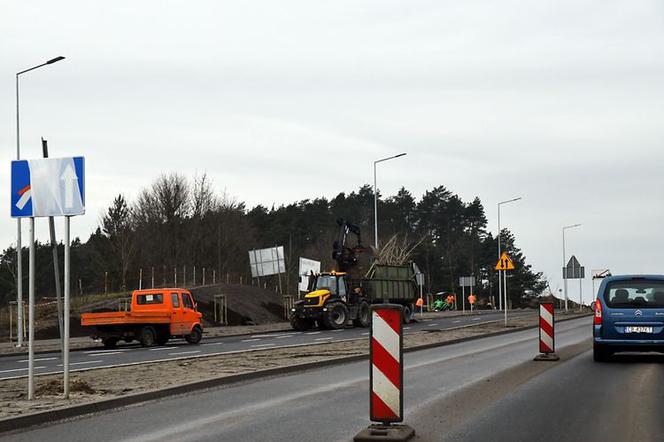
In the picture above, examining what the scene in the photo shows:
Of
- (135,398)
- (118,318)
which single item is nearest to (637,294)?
(135,398)

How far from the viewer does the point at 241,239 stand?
8000 centimetres

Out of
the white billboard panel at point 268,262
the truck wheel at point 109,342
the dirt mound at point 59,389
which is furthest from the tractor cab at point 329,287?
the dirt mound at point 59,389

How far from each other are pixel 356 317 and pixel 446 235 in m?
81.0

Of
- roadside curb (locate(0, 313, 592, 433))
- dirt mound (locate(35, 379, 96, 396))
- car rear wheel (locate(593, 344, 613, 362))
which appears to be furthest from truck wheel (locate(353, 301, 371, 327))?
dirt mound (locate(35, 379, 96, 396))

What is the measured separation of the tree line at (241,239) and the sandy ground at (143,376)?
27.7 meters

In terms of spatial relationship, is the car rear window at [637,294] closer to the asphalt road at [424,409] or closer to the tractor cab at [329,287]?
the asphalt road at [424,409]

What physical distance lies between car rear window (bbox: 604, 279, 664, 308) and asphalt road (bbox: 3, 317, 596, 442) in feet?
4.55

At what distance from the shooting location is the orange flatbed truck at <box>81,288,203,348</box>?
29.0 metres

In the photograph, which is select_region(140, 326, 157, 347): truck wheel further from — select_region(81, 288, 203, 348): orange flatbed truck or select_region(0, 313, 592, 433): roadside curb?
select_region(0, 313, 592, 433): roadside curb

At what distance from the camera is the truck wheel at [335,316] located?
37.5 m

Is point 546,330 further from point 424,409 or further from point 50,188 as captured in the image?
point 50,188

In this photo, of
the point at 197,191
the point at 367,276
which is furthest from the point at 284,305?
the point at 197,191

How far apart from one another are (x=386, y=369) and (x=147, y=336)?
857 inches

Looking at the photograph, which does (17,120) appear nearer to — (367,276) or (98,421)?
(367,276)
